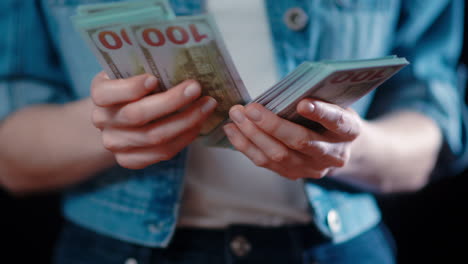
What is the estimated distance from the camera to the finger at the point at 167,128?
44cm

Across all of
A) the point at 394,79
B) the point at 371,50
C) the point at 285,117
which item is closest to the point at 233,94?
the point at 285,117

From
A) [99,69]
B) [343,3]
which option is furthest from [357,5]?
[99,69]

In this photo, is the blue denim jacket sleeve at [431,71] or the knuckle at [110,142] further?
the blue denim jacket sleeve at [431,71]

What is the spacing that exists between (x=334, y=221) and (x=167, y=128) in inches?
15.5

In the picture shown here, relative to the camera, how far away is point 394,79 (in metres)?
0.80

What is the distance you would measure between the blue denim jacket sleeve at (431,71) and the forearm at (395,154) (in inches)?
A: 1.1

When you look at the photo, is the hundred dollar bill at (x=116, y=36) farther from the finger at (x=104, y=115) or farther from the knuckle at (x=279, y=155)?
the knuckle at (x=279, y=155)

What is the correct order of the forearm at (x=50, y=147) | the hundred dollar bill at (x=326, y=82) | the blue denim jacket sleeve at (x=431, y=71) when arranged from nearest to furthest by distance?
the hundred dollar bill at (x=326, y=82) < the forearm at (x=50, y=147) < the blue denim jacket sleeve at (x=431, y=71)

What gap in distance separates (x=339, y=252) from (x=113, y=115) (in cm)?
49

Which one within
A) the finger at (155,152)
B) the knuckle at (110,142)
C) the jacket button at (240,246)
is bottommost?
the jacket button at (240,246)

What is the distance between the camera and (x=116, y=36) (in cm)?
40

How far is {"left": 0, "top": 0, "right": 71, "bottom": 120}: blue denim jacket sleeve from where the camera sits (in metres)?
0.62

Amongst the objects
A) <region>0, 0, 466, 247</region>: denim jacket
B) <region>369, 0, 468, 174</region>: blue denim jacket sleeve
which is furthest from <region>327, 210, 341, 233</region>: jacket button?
<region>369, 0, 468, 174</region>: blue denim jacket sleeve

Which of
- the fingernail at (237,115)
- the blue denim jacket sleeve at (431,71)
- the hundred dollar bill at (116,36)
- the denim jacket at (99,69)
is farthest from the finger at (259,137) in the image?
the blue denim jacket sleeve at (431,71)
